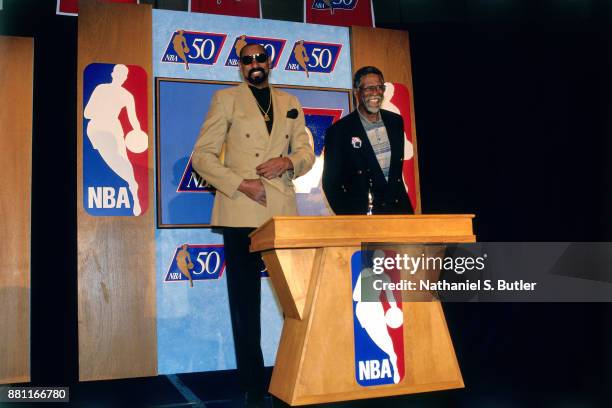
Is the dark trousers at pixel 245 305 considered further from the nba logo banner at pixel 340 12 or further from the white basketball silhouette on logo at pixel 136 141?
the nba logo banner at pixel 340 12

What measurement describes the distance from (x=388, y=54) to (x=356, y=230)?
7.02 feet

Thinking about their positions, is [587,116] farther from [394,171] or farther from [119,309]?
[119,309]

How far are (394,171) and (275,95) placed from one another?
655 mm

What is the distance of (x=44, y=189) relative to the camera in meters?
3.36

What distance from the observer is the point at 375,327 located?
221 centimetres

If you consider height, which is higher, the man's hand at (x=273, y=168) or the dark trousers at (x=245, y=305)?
the man's hand at (x=273, y=168)

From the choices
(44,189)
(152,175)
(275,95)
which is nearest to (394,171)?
(275,95)

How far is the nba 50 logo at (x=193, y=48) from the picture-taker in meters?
3.63

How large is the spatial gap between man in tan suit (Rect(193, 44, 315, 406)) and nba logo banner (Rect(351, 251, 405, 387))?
47 cm

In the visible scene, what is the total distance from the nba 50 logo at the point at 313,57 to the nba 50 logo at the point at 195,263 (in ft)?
4.20

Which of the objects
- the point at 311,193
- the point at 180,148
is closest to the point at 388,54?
the point at 311,193

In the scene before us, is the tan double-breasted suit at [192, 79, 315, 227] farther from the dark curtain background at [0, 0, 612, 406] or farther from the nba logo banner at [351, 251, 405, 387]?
the dark curtain background at [0, 0, 612, 406]

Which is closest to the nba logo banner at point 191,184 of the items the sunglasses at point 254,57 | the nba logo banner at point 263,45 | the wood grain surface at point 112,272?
the wood grain surface at point 112,272

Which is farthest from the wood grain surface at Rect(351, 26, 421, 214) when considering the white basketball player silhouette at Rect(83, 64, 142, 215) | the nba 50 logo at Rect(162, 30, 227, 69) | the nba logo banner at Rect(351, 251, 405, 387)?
the nba logo banner at Rect(351, 251, 405, 387)
